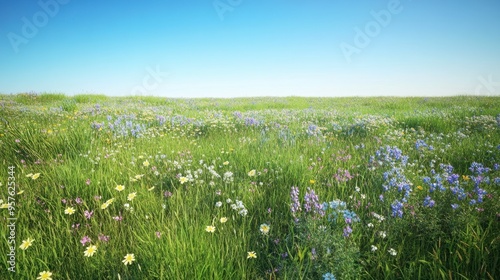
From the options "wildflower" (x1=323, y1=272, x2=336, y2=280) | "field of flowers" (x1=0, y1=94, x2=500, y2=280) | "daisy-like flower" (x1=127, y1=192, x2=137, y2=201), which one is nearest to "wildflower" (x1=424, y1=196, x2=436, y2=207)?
"field of flowers" (x1=0, y1=94, x2=500, y2=280)

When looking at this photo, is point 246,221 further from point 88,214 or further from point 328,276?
point 88,214

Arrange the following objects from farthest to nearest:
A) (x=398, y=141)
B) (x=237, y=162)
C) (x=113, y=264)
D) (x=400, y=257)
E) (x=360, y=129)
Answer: (x=360, y=129) < (x=398, y=141) < (x=237, y=162) < (x=400, y=257) < (x=113, y=264)

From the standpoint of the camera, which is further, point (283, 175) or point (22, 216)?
point (283, 175)

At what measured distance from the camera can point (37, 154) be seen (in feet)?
13.9

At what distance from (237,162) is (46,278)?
99.7 inches

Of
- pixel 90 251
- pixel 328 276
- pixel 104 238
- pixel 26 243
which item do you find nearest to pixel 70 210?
pixel 26 243

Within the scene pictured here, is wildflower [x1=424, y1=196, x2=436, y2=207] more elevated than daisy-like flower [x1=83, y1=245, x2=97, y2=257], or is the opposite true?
wildflower [x1=424, y1=196, x2=436, y2=207]

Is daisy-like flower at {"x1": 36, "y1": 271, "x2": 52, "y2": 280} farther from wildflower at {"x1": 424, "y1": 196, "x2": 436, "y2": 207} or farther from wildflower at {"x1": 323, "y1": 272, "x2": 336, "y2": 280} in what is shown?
wildflower at {"x1": 424, "y1": 196, "x2": 436, "y2": 207}

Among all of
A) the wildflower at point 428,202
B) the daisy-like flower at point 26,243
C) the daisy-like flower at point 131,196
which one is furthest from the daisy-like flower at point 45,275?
the wildflower at point 428,202

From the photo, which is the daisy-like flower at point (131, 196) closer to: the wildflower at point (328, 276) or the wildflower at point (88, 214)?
the wildflower at point (88, 214)

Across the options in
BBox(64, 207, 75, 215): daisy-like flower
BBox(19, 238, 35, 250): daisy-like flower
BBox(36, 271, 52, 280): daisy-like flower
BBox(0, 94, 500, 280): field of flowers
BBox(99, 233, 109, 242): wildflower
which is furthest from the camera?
BBox(64, 207, 75, 215): daisy-like flower

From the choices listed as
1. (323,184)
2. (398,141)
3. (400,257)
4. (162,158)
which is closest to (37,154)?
(162,158)

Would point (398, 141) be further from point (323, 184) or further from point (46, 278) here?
point (46, 278)

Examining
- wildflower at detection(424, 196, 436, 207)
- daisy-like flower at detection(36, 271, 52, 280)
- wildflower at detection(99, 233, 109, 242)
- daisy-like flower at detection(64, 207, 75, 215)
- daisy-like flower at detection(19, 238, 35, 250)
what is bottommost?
daisy-like flower at detection(36, 271, 52, 280)
